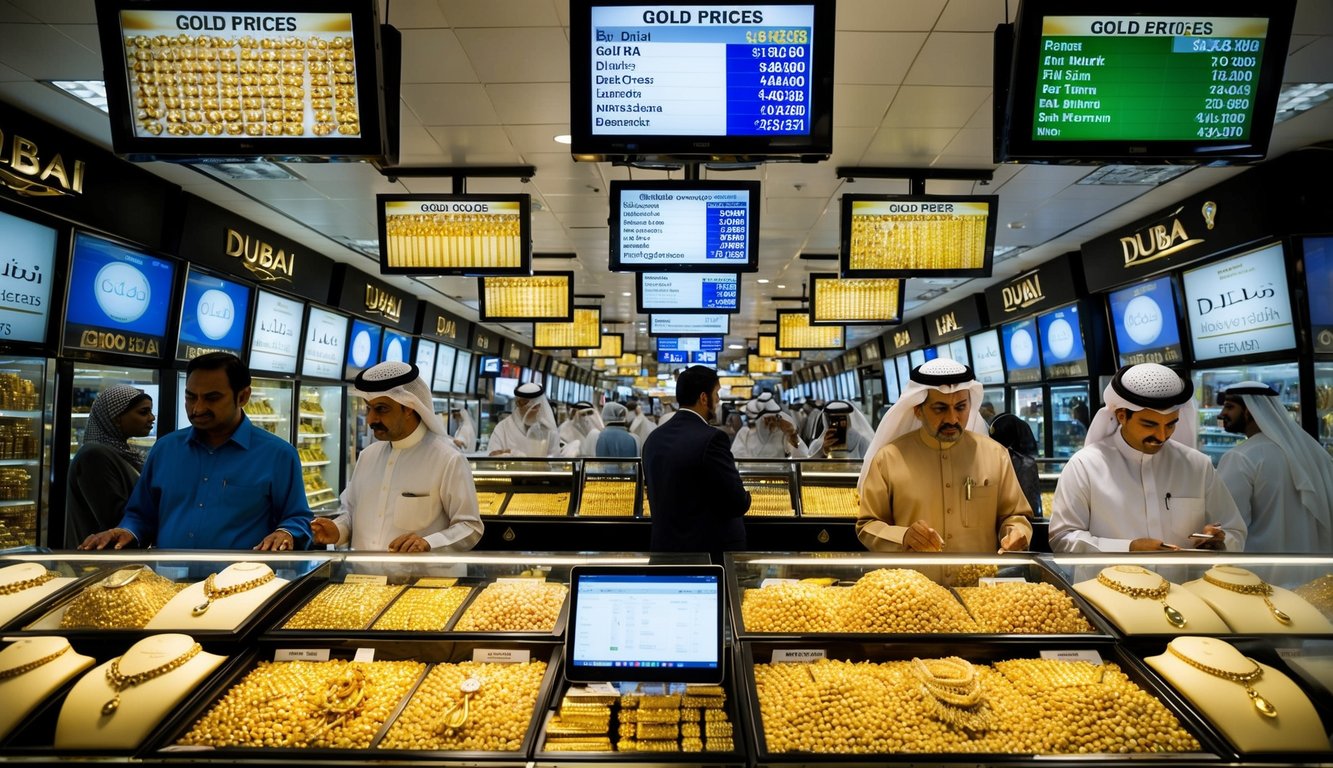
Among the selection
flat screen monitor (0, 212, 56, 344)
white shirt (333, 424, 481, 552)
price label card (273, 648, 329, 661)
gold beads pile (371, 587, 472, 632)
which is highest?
flat screen monitor (0, 212, 56, 344)

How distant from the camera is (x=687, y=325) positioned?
10.7m

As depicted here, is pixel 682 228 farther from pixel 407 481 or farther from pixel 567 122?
pixel 407 481

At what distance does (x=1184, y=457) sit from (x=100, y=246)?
25.1 ft

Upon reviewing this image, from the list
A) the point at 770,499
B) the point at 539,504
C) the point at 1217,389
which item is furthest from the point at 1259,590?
the point at 1217,389

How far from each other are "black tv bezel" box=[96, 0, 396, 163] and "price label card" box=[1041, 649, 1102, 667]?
320 centimetres

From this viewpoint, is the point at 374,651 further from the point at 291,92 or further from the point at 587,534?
the point at 587,534

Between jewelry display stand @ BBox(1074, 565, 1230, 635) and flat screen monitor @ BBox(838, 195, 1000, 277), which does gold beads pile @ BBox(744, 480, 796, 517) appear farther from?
jewelry display stand @ BBox(1074, 565, 1230, 635)

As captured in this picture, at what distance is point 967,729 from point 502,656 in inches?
56.1

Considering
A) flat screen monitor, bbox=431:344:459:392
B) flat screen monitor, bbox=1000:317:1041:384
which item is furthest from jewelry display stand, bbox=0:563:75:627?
flat screen monitor, bbox=431:344:459:392

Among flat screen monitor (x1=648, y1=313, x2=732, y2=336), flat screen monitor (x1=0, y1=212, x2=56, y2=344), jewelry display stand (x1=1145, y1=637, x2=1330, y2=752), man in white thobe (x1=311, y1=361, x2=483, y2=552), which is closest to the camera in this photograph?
jewelry display stand (x1=1145, y1=637, x2=1330, y2=752)

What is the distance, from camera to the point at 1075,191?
21.8ft

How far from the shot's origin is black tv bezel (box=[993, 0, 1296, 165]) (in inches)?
113

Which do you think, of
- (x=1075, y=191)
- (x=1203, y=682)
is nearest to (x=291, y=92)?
(x=1203, y=682)

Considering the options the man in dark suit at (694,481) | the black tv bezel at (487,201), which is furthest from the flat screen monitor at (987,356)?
the man in dark suit at (694,481)
